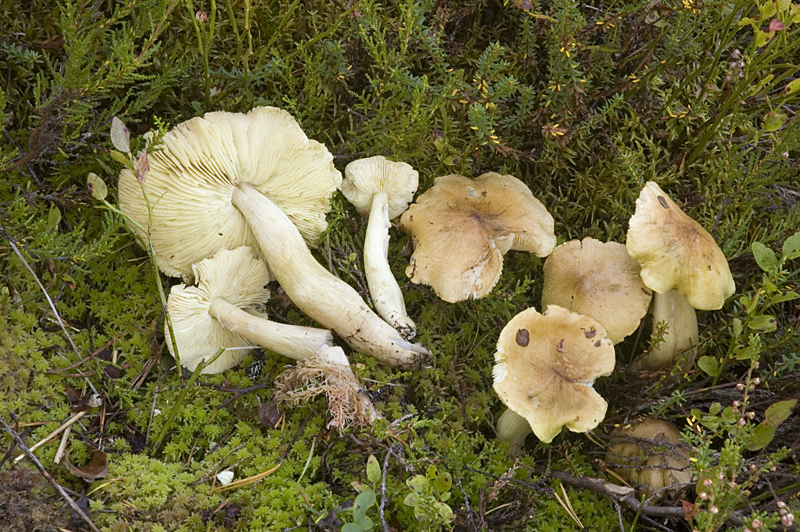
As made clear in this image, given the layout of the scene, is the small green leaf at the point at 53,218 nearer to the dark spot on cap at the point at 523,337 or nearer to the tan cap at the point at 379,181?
the tan cap at the point at 379,181

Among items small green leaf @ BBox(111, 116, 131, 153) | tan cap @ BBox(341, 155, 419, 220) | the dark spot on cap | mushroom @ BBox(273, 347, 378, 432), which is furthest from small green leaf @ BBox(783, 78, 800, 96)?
small green leaf @ BBox(111, 116, 131, 153)

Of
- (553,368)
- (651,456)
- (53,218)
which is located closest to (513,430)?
(553,368)

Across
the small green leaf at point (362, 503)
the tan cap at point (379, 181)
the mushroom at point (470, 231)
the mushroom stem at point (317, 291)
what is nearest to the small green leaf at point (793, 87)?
the mushroom at point (470, 231)

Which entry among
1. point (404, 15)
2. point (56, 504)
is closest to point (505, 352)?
point (404, 15)

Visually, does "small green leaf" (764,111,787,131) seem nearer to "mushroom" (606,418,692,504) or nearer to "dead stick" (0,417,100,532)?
"mushroom" (606,418,692,504)

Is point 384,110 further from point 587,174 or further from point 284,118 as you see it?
point 587,174

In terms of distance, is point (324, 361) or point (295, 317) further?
point (295, 317)

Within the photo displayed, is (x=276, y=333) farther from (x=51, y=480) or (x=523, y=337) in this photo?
(x=523, y=337)
